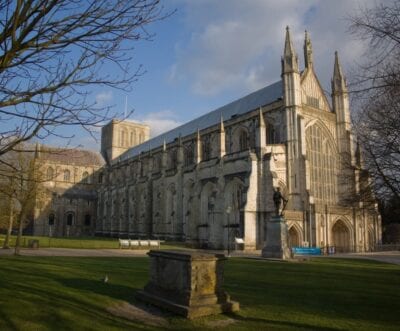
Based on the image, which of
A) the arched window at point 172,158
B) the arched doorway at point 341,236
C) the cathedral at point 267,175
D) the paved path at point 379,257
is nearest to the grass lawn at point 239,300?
the paved path at point 379,257

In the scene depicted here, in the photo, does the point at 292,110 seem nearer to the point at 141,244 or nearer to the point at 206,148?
the point at 206,148

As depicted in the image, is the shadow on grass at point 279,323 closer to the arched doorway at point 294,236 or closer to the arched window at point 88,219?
the arched doorway at point 294,236

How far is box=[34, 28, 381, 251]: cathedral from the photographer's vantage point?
109 ft

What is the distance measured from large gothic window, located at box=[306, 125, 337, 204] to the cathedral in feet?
0.33

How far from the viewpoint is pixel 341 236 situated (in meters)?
37.2

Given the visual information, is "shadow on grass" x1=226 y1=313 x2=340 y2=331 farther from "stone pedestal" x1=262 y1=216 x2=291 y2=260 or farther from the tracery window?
the tracery window

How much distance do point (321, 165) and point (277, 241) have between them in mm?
18496

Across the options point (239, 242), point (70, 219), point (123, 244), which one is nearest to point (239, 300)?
point (239, 242)

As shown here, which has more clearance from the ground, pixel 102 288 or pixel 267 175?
pixel 267 175

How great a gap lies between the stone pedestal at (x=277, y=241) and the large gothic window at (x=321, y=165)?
50.5ft

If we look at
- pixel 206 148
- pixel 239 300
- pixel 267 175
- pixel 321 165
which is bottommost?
pixel 239 300

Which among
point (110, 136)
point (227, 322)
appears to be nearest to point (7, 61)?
point (227, 322)

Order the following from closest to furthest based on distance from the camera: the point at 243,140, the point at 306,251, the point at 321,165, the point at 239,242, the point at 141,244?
the point at 306,251, the point at 239,242, the point at 141,244, the point at 321,165, the point at 243,140

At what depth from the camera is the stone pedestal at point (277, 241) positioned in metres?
21.4
